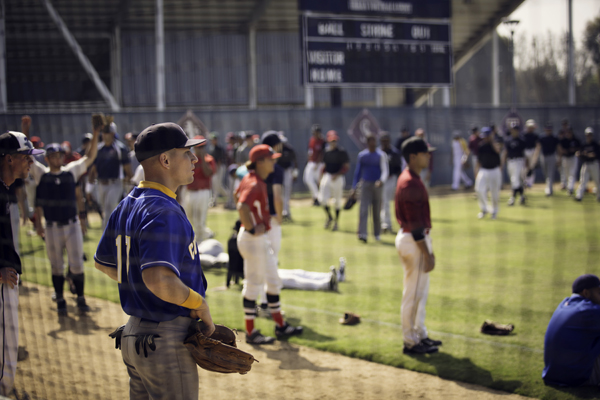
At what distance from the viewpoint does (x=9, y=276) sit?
3.92 m

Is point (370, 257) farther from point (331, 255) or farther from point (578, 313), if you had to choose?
point (578, 313)

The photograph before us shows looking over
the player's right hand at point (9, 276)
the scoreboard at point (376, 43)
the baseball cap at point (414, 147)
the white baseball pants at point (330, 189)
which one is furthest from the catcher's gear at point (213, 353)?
the scoreboard at point (376, 43)

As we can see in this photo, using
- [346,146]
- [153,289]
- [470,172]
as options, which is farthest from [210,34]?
[153,289]

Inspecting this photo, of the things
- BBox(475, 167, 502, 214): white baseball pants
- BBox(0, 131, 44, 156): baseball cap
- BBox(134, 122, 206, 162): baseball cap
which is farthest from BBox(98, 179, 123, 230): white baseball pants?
BBox(475, 167, 502, 214): white baseball pants

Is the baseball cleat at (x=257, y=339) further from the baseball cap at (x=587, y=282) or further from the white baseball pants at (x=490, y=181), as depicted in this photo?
the white baseball pants at (x=490, y=181)

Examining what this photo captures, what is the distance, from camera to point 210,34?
2566 cm

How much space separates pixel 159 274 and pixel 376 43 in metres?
14.4

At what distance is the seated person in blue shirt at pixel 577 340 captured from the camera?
421 centimetres

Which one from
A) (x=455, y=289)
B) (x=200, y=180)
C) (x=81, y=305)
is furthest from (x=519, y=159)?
(x=81, y=305)

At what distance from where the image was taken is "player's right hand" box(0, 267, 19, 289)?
12.8 ft

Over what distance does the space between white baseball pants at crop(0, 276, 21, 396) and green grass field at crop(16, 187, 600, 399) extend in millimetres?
2536

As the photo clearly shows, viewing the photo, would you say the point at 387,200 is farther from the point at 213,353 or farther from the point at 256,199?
the point at 213,353

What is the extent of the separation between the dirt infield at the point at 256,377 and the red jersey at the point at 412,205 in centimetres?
130

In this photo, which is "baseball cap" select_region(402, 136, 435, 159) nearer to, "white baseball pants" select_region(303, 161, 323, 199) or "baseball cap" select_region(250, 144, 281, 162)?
"baseball cap" select_region(250, 144, 281, 162)
